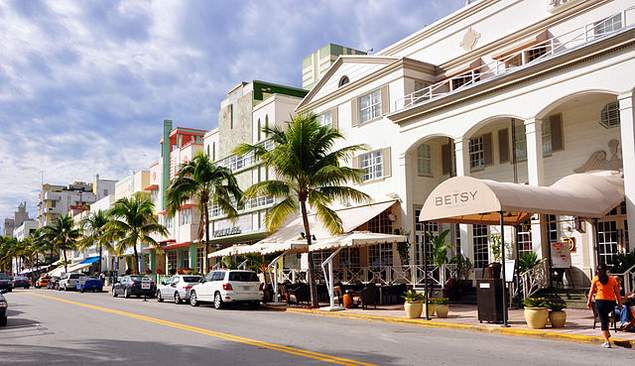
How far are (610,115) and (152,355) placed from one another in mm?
17097

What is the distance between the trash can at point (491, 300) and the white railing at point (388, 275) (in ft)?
21.5

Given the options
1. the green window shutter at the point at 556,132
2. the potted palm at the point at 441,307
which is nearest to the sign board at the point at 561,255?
the green window shutter at the point at 556,132

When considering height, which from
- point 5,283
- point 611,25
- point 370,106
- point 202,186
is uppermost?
point 611,25

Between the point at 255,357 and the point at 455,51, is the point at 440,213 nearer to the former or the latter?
the point at 255,357

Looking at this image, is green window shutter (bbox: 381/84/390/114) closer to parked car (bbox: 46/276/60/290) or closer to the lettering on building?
the lettering on building

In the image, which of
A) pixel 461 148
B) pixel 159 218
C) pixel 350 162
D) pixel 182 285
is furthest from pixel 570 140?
pixel 159 218

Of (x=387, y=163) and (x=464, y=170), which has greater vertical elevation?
(x=387, y=163)

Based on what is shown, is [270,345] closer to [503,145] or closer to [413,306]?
[413,306]

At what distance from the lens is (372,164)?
94.7 ft

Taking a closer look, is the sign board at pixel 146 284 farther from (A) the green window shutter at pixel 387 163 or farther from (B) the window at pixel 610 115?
(B) the window at pixel 610 115

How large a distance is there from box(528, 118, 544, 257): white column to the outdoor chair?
578 centimetres

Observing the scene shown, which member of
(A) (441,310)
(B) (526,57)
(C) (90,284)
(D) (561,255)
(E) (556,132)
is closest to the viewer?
(A) (441,310)

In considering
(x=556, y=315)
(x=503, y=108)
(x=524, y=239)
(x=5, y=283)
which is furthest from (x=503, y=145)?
(x=5, y=283)

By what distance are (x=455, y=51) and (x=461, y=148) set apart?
6.29m
